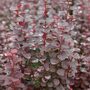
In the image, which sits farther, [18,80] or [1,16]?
[1,16]

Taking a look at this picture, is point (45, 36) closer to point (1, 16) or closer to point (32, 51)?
point (32, 51)

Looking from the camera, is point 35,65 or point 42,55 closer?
point 42,55

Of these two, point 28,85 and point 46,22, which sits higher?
point 46,22

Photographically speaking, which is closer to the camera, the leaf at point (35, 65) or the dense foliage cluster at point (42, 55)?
→ the dense foliage cluster at point (42, 55)

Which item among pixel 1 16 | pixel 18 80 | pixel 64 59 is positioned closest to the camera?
pixel 18 80

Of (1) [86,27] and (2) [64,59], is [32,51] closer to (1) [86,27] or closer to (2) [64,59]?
(2) [64,59]

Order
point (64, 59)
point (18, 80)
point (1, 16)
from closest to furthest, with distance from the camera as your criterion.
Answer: point (18, 80)
point (64, 59)
point (1, 16)

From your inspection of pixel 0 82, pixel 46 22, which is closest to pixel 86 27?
pixel 46 22

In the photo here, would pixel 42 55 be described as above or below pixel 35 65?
above

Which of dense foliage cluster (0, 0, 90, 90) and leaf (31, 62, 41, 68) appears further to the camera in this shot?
leaf (31, 62, 41, 68)

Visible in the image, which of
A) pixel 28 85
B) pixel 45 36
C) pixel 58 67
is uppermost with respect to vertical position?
pixel 45 36
